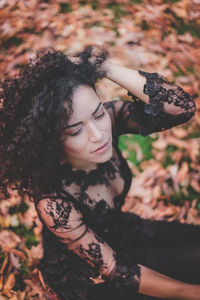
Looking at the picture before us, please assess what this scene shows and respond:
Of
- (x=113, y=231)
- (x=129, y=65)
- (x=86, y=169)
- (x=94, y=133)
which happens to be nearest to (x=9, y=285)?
(x=113, y=231)

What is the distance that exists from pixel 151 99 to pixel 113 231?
1064mm

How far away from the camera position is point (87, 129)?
5.51 ft

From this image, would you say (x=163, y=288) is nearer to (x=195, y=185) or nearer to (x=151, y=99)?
(x=151, y=99)

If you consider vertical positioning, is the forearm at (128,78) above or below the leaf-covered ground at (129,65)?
above

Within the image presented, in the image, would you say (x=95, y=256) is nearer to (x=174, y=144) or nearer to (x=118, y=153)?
(x=118, y=153)

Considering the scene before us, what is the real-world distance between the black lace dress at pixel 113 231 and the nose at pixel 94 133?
0.39m

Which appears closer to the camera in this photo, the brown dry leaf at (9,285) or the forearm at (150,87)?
the forearm at (150,87)

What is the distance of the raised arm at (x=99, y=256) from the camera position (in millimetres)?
1786

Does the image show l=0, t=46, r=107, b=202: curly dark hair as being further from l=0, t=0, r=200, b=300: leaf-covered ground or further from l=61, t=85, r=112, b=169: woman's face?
l=0, t=0, r=200, b=300: leaf-covered ground

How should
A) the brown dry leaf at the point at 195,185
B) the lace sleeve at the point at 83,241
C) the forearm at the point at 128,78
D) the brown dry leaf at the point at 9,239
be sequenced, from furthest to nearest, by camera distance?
the brown dry leaf at the point at 195,185
the brown dry leaf at the point at 9,239
the forearm at the point at 128,78
the lace sleeve at the point at 83,241

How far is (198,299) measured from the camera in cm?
196

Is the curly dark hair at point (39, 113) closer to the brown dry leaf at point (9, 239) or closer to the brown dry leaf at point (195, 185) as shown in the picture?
the brown dry leaf at point (9, 239)

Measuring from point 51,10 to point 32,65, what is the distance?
3593mm

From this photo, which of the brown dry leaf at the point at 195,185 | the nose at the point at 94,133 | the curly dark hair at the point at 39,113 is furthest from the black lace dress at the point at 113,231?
the brown dry leaf at the point at 195,185
